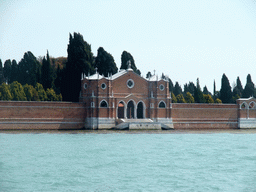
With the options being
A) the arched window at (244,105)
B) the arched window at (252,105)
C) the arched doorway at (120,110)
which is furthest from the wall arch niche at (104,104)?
the arched window at (252,105)

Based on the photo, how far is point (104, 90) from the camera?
4006 cm

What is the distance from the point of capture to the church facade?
39562 millimetres

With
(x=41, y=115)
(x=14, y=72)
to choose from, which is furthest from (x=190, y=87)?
(x=41, y=115)

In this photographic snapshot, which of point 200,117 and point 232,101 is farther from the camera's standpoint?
point 232,101

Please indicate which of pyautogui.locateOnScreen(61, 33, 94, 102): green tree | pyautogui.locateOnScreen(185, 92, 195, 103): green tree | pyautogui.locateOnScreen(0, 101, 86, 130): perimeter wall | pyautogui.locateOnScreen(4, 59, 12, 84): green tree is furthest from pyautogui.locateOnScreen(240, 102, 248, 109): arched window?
pyautogui.locateOnScreen(4, 59, 12, 84): green tree

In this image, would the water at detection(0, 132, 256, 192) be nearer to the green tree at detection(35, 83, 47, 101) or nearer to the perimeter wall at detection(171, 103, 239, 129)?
the perimeter wall at detection(171, 103, 239, 129)

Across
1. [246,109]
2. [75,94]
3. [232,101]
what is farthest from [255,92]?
[75,94]

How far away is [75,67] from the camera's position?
149 feet

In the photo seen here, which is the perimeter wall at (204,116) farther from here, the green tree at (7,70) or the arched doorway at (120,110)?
the green tree at (7,70)

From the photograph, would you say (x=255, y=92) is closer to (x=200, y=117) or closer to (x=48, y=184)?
(x=200, y=117)

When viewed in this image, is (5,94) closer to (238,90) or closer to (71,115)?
(71,115)

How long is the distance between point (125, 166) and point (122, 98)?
2223 cm

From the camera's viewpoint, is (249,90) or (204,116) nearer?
(204,116)

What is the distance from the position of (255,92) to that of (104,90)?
27261mm
